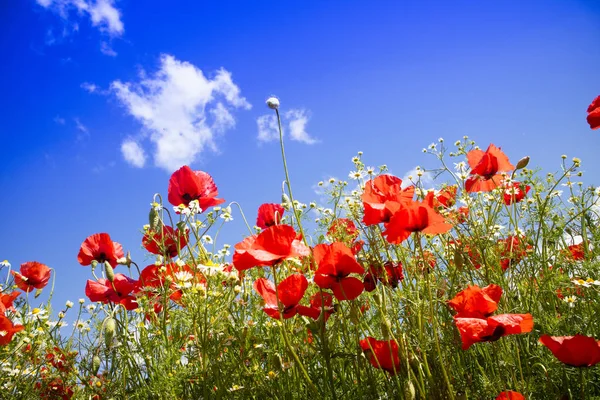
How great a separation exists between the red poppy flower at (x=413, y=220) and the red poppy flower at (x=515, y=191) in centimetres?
132

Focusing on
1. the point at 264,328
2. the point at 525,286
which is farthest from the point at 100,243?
the point at 525,286

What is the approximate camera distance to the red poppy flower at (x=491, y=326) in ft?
4.89

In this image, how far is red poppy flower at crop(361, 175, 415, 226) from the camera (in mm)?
1696

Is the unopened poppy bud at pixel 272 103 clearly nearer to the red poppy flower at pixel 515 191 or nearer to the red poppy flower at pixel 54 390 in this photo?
the red poppy flower at pixel 515 191

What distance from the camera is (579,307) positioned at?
2555 mm

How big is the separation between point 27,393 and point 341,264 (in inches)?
Result: 89.3

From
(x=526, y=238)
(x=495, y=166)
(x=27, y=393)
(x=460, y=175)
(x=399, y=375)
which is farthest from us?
(x=460, y=175)

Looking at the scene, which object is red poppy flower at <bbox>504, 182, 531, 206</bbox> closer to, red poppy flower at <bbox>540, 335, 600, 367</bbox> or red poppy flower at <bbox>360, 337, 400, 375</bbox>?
red poppy flower at <bbox>540, 335, 600, 367</bbox>

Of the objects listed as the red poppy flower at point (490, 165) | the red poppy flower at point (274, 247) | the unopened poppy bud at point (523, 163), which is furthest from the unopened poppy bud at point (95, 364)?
the unopened poppy bud at point (523, 163)

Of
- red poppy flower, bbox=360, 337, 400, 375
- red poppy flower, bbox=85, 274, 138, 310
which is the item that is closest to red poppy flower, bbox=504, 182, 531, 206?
red poppy flower, bbox=360, 337, 400, 375

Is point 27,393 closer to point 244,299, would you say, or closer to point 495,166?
point 244,299

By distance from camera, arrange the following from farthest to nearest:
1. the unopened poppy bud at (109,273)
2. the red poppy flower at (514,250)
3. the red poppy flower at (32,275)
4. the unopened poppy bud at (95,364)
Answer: the red poppy flower at (32,275) < the red poppy flower at (514,250) < the unopened poppy bud at (109,273) < the unopened poppy bud at (95,364)

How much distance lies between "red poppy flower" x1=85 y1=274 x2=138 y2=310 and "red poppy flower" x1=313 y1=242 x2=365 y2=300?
128 cm

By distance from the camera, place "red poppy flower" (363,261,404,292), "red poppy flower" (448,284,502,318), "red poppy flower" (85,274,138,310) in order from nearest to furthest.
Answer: "red poppy flower" (448,284,502,318), "red poppy flower" (363,261,404,292), "red poppy flower" (85,274,138,310)
